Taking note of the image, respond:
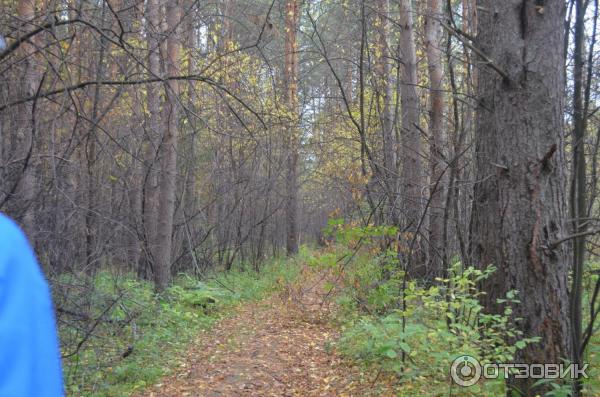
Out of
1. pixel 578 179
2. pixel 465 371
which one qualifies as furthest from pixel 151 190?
pixel 578 179

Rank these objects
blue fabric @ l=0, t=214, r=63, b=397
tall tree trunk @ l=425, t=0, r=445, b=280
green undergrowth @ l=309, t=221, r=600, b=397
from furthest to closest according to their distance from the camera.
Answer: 1. tall tree trunk @ l=425, t=0, r=445, b=280
2. green undergrowth @ l=309, t=221, r=600, b=397
3. blue fabric @ l=0, t=214, r=63, b=397

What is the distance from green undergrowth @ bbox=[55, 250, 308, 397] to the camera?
5312 mm

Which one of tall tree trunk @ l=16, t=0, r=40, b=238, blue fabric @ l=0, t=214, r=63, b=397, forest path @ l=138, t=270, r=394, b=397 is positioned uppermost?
tall tree trunk @ l=16, t=0, r=40, b=238

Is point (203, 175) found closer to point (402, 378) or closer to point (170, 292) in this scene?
point (170, 292)

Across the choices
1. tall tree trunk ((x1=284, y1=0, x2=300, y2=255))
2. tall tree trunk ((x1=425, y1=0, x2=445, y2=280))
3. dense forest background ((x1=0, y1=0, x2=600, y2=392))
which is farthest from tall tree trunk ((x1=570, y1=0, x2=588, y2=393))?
tall tree trunk ((x1=284, y1=0, x2=300, y2=255))

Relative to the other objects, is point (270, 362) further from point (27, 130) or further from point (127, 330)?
point (27, 130)

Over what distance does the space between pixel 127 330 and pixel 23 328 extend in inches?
263

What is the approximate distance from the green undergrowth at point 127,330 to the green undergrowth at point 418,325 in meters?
2.01

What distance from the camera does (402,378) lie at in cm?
528

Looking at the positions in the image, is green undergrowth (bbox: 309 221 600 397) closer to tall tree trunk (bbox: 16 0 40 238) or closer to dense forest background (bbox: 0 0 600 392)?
dense forest background (bbox: 0 0 600 392)

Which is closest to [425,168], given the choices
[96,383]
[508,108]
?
[508,108]

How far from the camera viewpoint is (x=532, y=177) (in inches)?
153

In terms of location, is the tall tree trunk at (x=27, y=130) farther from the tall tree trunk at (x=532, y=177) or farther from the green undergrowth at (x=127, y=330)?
the tall tree trunk at (x=532, y=177)
